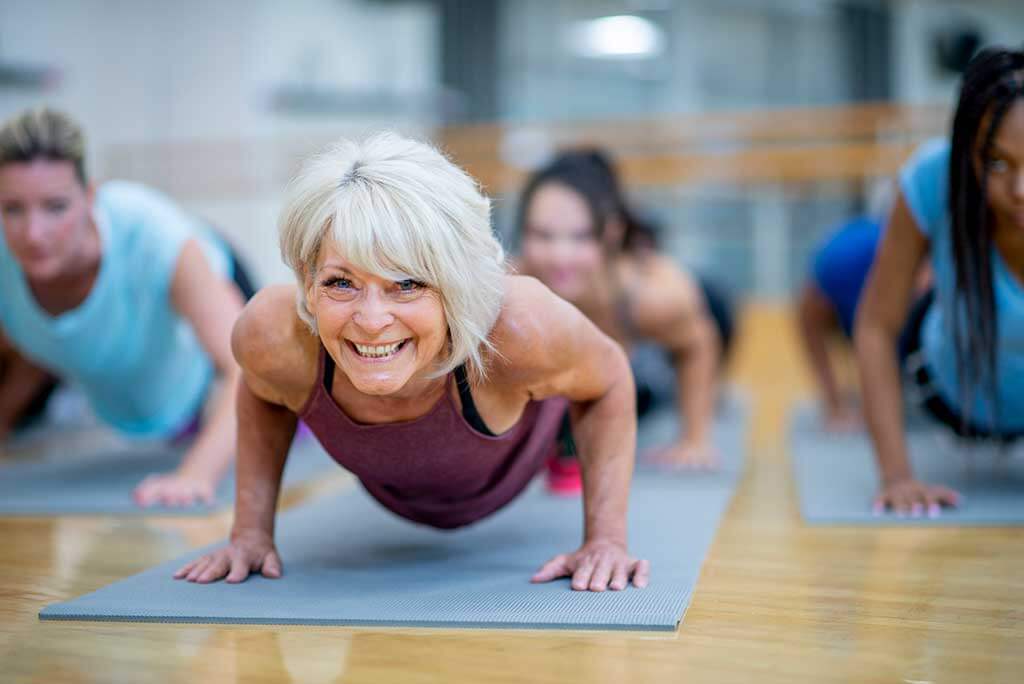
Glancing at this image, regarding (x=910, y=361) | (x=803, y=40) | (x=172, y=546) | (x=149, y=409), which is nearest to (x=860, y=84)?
(x=803, y=40)

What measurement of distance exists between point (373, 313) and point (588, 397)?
1.23 ft

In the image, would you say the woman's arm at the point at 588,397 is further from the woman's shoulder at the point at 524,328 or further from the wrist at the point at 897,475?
the wrist at the point at 897,475

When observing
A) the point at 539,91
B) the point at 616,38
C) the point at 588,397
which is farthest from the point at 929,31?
the point at 588,397

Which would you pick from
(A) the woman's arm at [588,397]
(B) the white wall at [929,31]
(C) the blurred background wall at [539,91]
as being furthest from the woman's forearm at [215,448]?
(B) the white wall at [929,31]

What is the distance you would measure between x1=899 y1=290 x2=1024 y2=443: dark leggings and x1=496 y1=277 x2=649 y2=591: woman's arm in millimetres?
804

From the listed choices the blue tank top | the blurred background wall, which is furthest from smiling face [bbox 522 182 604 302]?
the blurred background wall

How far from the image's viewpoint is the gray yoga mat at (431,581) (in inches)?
50.6

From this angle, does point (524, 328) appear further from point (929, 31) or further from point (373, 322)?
point (929, 31)

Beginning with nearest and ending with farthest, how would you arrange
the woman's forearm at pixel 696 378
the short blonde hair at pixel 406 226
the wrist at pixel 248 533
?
the short blonde hair at pixel 406 226 → the wrist at pixel 248 533 → the woman's forearm at pixel 696 378

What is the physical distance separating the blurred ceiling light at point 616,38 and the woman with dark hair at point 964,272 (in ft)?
17.3

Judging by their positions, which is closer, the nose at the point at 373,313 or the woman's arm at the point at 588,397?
the nose at the point at 373,313

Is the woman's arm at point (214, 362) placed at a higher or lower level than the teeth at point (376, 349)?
lower

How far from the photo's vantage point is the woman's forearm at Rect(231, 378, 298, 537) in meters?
1.54

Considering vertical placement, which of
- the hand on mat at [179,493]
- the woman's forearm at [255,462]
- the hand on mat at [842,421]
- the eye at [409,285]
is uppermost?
the eye at [409,285]
